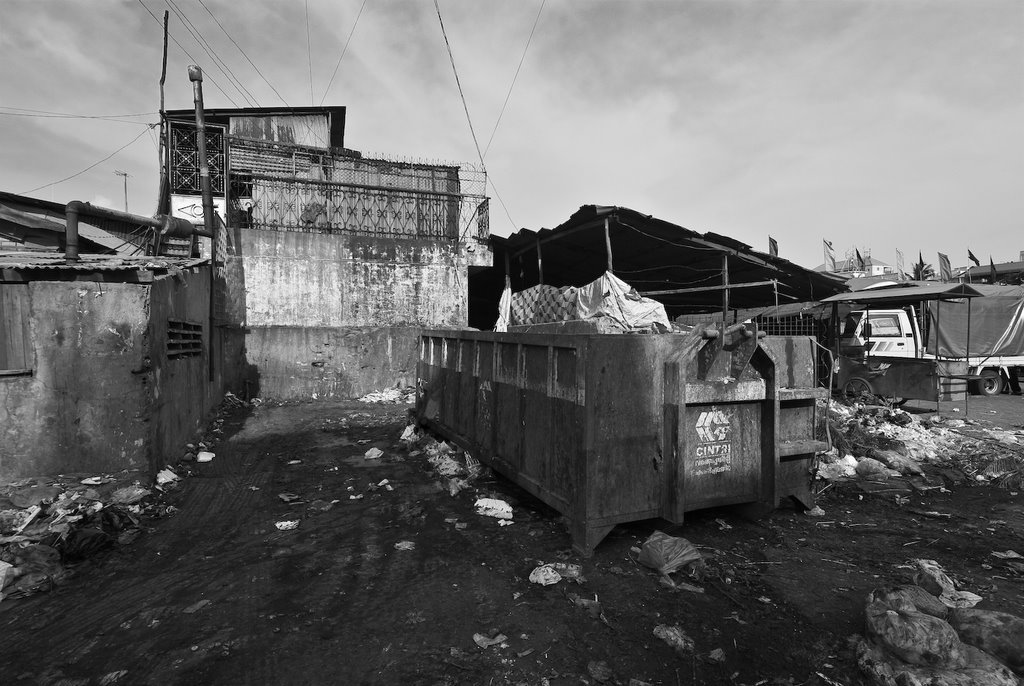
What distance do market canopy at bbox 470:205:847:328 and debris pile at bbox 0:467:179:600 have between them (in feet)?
17.4

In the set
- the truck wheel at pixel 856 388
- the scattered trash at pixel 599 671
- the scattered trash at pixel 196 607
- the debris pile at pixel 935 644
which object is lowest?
the scattered trash at pixel 196 607

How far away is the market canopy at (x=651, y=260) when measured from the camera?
24.4 feet

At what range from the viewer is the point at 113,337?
16.2 feet

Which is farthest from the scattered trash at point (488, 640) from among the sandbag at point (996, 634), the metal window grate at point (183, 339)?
the metal window grate at point (183, 339)

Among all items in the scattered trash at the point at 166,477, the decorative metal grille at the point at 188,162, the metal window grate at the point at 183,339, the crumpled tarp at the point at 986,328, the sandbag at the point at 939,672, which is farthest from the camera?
the decorative metal grille at the point at 188,162

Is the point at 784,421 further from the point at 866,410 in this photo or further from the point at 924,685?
the point at 866,410

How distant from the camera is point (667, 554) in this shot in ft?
10.7

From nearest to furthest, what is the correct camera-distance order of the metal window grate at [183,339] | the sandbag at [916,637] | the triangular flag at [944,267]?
the sandbag at [916,637], the metal window grate at [183,339], the triangular flag at [944,267]

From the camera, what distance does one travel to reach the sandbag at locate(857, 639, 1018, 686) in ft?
6.55

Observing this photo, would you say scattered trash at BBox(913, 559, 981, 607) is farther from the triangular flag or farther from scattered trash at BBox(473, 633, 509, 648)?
the triangular flag

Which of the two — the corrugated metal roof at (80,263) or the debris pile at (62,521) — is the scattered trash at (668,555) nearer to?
the debris pile at (62,521)

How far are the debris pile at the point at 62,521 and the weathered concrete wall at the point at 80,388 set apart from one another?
0.22m

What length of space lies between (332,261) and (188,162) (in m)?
6.67

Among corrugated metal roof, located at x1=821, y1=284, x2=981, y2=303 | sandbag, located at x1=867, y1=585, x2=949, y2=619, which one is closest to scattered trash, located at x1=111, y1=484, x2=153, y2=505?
sandbag, located at x1=867, y1=585, x2=949, y2=619
